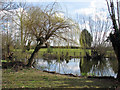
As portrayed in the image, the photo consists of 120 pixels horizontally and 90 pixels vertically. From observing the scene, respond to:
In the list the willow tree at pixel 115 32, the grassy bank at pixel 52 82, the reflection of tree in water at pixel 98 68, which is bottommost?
the reflection of tree in water at pixel 98 68

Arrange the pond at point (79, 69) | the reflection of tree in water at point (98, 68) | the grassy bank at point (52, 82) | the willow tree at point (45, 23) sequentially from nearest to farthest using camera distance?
the grassy bank at point (52, 82)
the willow tree at point (45, 23)
the pond at point (79, 69)
the reflection of tree in water at point (98, 68)

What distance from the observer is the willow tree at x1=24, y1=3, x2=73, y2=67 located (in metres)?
8.19

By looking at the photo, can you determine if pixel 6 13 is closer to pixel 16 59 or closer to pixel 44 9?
pixel 44 9

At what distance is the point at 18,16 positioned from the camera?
322 inches

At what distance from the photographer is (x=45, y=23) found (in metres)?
8.40

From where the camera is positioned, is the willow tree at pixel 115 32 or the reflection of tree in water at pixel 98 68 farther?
the reflection of tree in water at pixel 98 68

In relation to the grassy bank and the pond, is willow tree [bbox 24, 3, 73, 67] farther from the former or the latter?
the grassy bank

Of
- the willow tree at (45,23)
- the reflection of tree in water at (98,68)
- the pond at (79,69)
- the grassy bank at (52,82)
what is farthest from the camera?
the reflection of tree in water at (98,68)

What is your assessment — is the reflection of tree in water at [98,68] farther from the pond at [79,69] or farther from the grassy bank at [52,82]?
the grassy bank at [52,82]

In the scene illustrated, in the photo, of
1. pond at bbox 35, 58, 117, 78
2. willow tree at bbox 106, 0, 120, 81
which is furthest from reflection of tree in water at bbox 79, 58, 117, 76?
willow tree at bbox 106, 0, 120, 81

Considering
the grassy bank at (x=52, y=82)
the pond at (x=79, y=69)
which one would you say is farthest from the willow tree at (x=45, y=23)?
the grassy bank at (x=52, y=82)

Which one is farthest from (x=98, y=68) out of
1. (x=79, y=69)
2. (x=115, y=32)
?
(x=115, y=32)

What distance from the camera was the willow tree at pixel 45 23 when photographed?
26.9 ft

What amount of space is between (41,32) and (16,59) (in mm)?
2757
